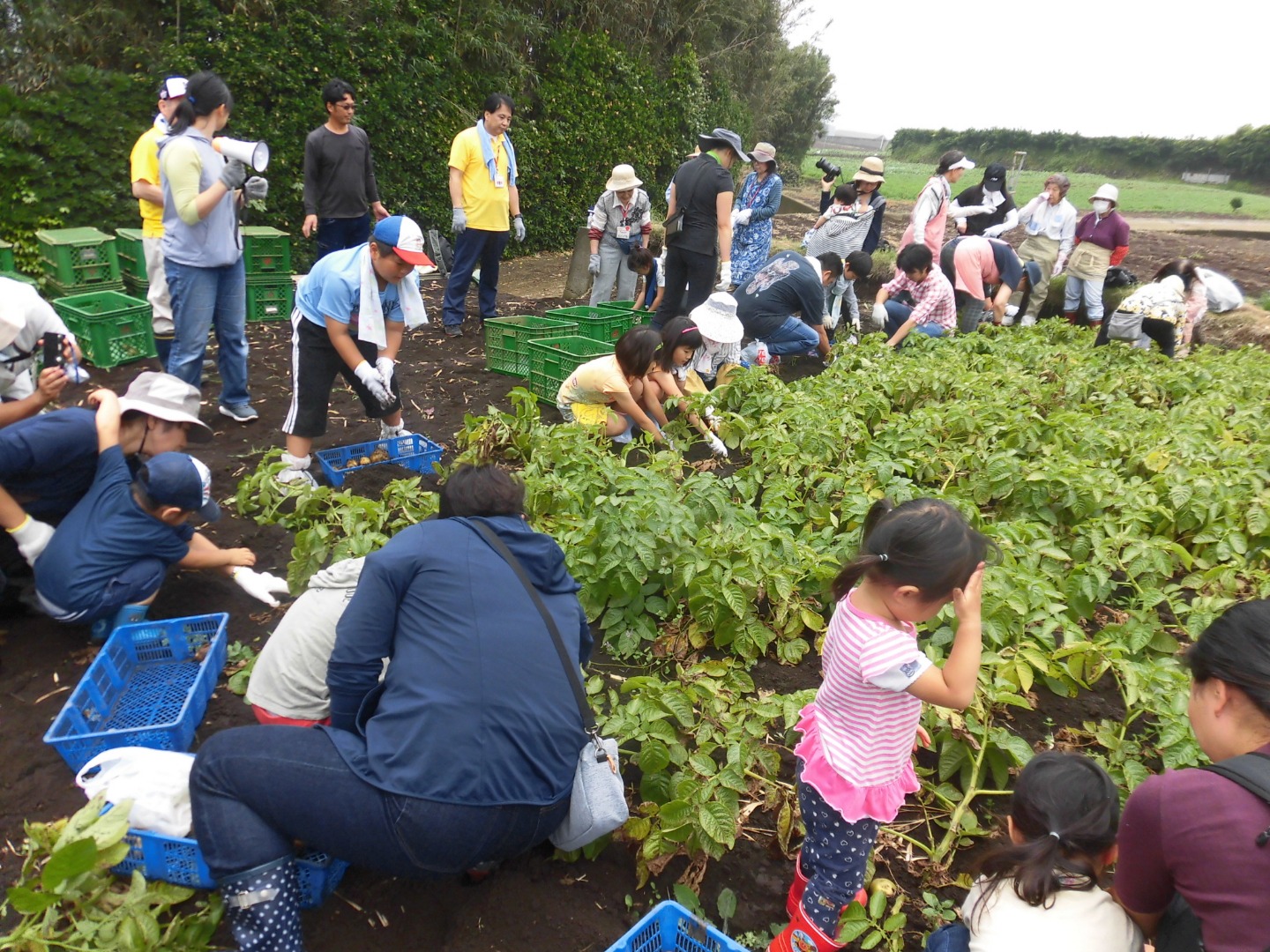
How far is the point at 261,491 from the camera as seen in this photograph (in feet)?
12.5

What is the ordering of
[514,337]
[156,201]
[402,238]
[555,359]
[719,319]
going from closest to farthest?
[402,238] → [156,201] → [555,359] → [719,319] → [514,337]

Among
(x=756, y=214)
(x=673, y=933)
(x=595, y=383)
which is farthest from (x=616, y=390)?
(x=756, y=214)

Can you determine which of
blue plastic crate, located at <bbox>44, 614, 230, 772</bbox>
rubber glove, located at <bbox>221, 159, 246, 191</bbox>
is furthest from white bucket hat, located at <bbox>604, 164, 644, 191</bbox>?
blue plastic crate, located at <bbox>44, 614, 230, 772</bbox>

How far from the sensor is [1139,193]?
3006 centimetres

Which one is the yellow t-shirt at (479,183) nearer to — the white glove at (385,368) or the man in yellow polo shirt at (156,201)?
the man in yellow polo shirt at (156,201)

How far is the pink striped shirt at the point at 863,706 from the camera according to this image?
1.90m

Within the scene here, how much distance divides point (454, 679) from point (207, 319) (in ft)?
11.5

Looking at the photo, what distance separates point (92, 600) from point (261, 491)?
3.47ft

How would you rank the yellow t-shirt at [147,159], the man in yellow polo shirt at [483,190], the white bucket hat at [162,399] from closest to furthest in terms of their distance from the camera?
the white bucket hat at [162,399] < the yellow t-shirt at [147,159] < the man in yellow polo shirt at [483,190]

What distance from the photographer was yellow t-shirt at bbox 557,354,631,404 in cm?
454

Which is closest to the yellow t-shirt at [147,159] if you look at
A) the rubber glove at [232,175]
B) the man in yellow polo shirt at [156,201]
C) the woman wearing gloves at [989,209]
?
the man in yellow polo shirt at [156,201]

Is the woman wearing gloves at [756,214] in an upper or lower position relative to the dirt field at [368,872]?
upper

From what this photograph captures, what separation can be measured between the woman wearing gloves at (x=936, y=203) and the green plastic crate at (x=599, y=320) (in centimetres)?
287

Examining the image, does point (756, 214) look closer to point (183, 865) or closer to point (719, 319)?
point (719, 319)
